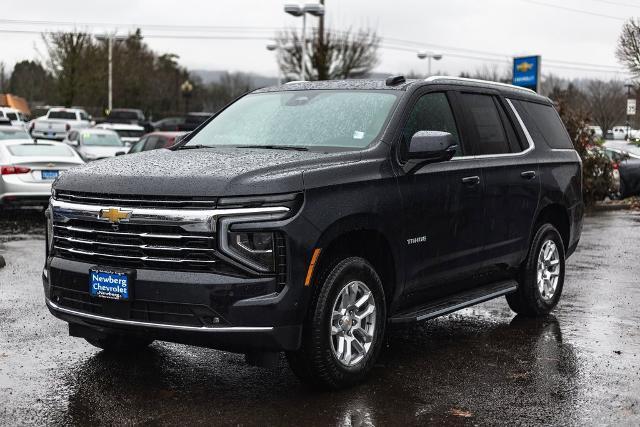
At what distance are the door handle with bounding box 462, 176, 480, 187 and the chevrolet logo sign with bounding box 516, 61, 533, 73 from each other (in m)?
16.9

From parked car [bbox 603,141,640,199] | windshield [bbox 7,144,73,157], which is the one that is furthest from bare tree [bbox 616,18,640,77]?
windshield [bbox 7,144,73,157]

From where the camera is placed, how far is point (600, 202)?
21688mm

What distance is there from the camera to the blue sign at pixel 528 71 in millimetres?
22462

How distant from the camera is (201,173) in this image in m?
5.13

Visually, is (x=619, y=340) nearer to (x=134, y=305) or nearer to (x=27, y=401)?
(x=134, y=305)

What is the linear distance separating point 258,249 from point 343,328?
844 mm

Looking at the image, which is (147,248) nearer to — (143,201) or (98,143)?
(143,201)

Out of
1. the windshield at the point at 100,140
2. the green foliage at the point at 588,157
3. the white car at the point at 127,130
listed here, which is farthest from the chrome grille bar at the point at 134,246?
the white car at the point at 127,130

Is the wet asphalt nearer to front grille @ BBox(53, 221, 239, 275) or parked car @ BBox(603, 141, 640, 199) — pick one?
front grille @ BBox(53, 221, 239, 275)

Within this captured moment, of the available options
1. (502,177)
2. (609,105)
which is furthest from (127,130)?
(609,105)

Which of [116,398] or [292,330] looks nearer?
[292,330]

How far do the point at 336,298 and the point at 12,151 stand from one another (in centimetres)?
Result: 1226

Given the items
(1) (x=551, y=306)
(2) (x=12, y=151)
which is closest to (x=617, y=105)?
(2) (x=12, y=151)

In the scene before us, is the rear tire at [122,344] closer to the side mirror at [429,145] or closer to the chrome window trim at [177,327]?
the chrome window trim at [177,327]
